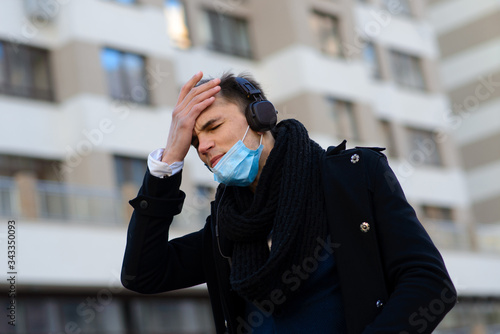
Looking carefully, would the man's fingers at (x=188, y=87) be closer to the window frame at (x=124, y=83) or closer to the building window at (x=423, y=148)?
the window frame at (x=124, y=83)

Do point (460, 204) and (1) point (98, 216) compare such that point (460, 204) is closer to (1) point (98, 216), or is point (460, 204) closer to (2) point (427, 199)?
(2) point (427, 199)

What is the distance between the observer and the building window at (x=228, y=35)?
30125 mm

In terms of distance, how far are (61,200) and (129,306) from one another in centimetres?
343

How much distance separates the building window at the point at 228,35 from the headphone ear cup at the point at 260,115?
26.1 meters

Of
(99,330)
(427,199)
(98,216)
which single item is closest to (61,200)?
(98,216)

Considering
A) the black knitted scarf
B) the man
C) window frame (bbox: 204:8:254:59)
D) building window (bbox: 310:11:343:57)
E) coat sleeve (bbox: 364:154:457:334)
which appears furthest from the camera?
building window (bbox: 310:11:343:57)

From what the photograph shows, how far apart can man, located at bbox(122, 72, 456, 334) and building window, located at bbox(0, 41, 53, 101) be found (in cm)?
2006

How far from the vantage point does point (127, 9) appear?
25781mm

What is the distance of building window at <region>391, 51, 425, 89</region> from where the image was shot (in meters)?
35.6

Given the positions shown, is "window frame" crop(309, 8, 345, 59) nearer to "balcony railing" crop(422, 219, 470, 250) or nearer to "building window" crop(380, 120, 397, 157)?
"building window" crop(380, 120, 397, 157)

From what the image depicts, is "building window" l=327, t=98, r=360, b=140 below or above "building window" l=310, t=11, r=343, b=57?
below

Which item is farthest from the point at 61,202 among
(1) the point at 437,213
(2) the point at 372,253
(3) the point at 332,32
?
(2) the point at 372,253

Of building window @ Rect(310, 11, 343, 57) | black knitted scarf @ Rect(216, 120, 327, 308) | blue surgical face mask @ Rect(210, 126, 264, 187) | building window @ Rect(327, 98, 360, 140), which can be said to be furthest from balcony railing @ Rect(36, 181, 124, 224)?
black knitted scarf @ Rect(216, 120, 327, 308)

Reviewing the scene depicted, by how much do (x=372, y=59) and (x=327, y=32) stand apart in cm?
276
